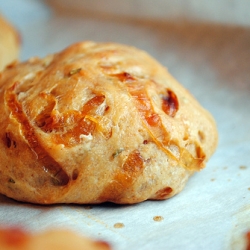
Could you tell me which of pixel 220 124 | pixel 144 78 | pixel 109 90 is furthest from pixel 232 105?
pixel 109 90

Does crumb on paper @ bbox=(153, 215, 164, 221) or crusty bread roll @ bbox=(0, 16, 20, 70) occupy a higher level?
crusty bread roll @ bbox=(0, 16, 20, 70)

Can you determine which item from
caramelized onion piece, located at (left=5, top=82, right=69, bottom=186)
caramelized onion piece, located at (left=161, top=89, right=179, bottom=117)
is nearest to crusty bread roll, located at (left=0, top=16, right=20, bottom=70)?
caramelized onion piece, located at (left=5, top=82, right=69, bottom=186)

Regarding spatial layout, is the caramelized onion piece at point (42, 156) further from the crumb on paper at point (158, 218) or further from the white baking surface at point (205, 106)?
the crumb on paper at point (158, 218)

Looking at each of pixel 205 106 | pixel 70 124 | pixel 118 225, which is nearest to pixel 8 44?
pixel 205 106

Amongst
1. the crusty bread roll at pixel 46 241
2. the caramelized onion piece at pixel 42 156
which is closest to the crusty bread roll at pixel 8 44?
the caramelized onion piece at pixel 42 156

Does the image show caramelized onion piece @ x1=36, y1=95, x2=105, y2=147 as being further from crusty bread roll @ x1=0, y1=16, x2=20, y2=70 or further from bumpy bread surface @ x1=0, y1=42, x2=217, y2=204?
crusty bread roll @ x1=0, y1=16, x2=20, y2=70

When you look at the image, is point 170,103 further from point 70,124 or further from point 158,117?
point 70,124
